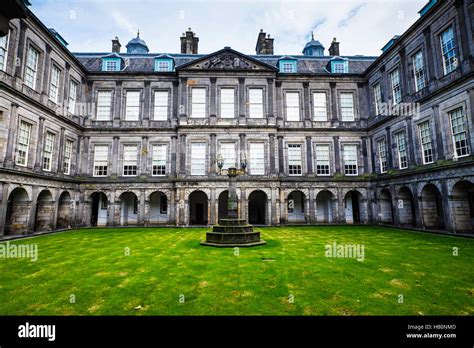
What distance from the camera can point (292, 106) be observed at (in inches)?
938

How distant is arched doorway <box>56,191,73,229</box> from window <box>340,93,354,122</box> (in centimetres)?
2489

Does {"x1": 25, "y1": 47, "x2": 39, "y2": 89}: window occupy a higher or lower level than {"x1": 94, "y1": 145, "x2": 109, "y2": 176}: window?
higher

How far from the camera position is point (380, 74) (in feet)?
71.2

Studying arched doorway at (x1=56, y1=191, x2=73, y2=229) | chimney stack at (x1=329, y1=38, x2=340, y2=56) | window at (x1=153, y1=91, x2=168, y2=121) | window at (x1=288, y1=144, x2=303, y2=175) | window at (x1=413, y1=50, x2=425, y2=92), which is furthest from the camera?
chimney stack at (x1=329, y1=38, x2=340, y2=56)

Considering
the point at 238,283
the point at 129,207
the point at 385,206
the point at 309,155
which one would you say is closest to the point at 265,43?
the point at 309,155

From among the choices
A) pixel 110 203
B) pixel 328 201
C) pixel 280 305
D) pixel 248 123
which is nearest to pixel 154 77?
pixel 248 123

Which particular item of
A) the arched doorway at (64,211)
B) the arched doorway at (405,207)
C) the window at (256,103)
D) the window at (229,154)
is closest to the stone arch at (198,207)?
the window at (229,154)

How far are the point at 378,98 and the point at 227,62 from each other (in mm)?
13629

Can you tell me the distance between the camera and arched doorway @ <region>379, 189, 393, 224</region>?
70.4 ft

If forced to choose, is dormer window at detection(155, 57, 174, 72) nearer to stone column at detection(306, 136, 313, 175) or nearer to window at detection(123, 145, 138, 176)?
window at detection(123, 145, 138, 176)

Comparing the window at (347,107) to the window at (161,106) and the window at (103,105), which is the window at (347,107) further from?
the window at (103,105)

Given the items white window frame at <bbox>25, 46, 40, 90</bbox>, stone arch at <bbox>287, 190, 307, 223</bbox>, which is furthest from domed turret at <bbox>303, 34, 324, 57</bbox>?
white window frame at <bbox>25, 46, 40, 90</bbox>
